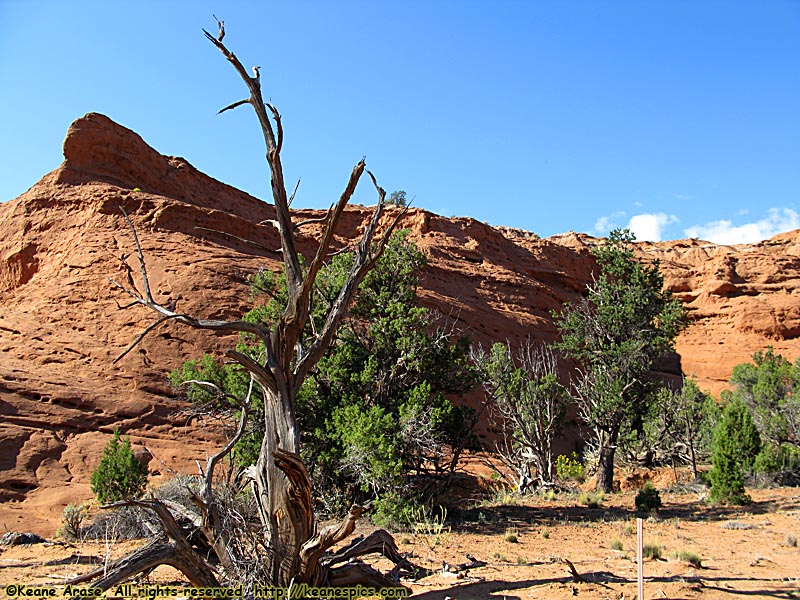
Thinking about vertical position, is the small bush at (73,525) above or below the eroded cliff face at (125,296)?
below

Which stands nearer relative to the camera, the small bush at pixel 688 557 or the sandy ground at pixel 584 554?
the sandy ground at pixel 584 554

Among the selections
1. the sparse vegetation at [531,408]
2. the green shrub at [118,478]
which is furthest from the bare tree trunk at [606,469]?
the green shrub at [118,478]

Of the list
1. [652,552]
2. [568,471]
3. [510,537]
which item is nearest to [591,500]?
[568,471]

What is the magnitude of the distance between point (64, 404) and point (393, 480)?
44.0 ft

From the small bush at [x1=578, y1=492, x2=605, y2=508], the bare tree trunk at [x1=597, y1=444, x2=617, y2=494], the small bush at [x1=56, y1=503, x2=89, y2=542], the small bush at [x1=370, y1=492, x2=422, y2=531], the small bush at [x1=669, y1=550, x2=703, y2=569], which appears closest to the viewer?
the small bush at [x1=669, y1=550, x2=703, y2=569]

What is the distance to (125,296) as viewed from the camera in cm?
2469

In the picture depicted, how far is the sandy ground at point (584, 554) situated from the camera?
689cm

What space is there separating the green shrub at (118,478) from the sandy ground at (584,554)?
2937mm

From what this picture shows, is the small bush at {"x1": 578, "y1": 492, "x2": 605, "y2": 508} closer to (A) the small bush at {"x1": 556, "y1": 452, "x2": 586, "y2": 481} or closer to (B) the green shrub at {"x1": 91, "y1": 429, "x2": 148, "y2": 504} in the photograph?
(A) the small bush at {"x1": 556, "y1": 452, "x2": 586, "y2": 481}

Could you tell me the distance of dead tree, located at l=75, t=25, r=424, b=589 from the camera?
17.7ft

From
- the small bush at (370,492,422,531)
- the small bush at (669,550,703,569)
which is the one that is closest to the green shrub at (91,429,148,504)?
the small bush at (370,492,422,531)

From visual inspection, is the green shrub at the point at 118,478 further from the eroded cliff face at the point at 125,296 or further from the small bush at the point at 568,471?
the small bush at the point at 568,471

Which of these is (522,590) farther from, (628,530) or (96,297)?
(96,297)

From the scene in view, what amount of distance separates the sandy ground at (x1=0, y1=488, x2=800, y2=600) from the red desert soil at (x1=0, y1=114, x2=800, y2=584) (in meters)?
0.20
